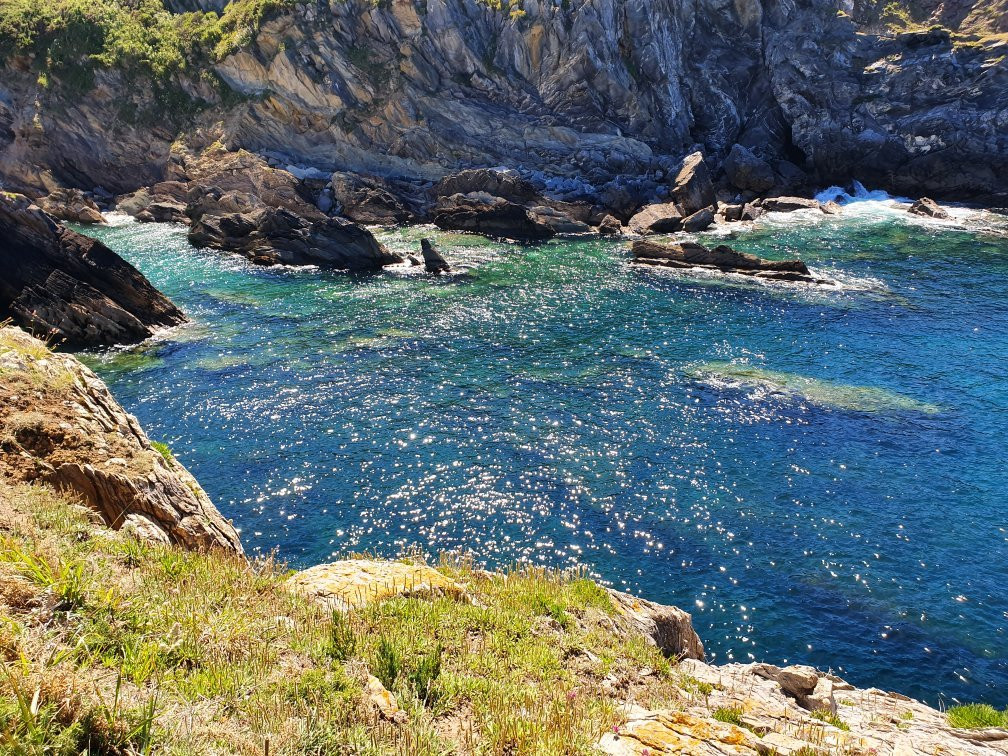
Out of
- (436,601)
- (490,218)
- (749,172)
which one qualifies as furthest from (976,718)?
(749,172)

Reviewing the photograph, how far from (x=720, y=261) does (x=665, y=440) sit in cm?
2792

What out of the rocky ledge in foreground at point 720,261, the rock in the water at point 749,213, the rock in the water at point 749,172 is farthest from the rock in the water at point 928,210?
the rocky ledge in foreground at point 720,261

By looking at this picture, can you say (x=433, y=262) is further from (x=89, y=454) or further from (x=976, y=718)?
(x=976, y=718)

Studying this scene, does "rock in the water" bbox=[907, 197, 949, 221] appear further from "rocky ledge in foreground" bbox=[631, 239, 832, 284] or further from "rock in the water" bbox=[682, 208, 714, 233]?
"rocky ledge in foreground" bbox=[631, 239, 832, 284]

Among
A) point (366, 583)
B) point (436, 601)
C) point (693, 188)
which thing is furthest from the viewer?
point (693, 188)

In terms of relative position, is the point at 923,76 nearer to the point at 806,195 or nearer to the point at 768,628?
the point at 806,195

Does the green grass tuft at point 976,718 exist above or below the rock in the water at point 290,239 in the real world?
below

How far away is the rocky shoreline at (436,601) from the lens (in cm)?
750

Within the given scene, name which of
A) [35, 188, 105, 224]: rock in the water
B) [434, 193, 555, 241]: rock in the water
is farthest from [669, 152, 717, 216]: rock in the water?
[35, 188, 105, 224]: rock in the water

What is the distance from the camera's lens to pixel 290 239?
5122 cm

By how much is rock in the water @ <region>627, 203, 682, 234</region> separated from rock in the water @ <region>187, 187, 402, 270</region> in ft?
78.7

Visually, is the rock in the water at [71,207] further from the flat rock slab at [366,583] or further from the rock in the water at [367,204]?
the flat rock slab at [366,583]

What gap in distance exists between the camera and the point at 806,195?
6788cm

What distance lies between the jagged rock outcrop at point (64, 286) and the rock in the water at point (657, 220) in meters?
42.5
